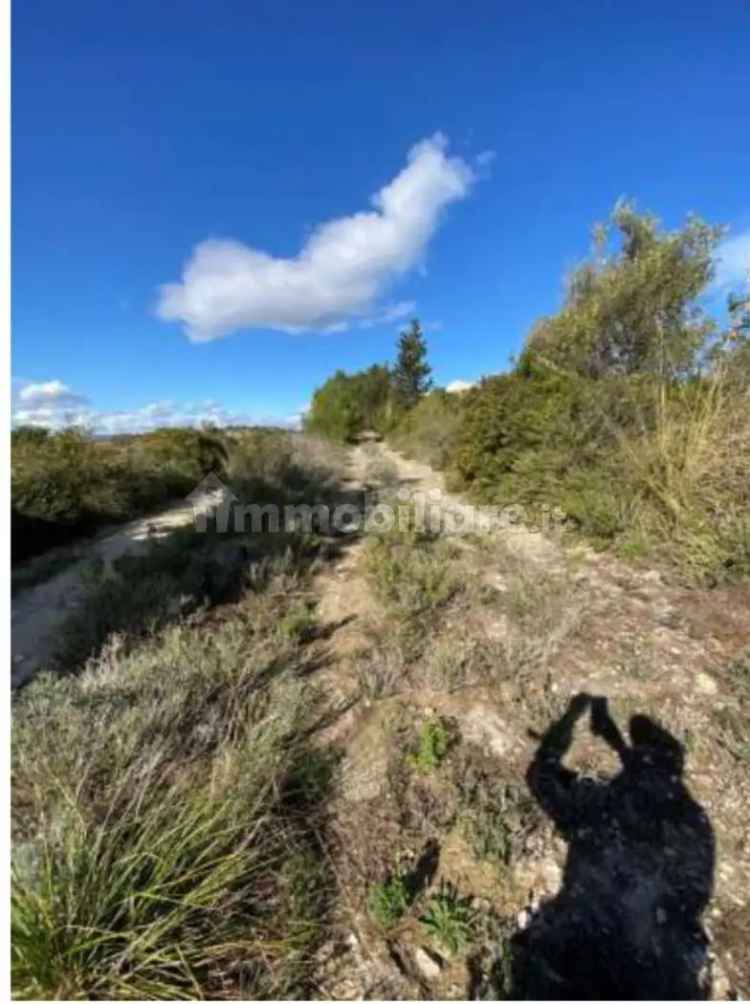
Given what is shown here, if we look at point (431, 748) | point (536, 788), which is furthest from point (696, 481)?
point (431, 748)

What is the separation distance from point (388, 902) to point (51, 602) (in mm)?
5145

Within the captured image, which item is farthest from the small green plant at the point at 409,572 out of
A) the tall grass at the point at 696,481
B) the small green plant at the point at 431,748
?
the tall grass at the point at 696,481

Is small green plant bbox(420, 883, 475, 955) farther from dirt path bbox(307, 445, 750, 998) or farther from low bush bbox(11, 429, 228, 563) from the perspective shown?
low bush bbox(11, 429, 228, 563)

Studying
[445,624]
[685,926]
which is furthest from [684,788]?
[445,624]

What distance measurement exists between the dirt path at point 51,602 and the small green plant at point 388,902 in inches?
125

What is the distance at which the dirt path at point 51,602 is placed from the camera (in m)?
3.97

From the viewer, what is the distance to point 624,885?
1932 mm

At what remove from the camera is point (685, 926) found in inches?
70.1

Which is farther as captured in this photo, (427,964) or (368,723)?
(368,723)

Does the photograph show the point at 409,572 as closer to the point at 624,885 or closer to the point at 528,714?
the point at 528,714

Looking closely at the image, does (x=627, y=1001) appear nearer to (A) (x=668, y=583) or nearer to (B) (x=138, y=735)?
(B) (x=138, y=735)

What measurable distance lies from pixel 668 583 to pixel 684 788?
8.23 feet

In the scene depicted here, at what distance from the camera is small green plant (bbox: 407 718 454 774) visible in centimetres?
247

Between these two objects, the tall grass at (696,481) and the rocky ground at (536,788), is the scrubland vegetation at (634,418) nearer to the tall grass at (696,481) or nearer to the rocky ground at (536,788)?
the tall grass at (696,481)
